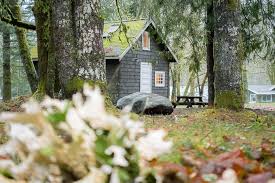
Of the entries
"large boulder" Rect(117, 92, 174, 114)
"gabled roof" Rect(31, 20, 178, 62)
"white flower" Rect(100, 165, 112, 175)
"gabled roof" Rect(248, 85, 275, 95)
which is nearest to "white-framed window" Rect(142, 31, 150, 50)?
"gabled roof" Rect(31, 20, 178, 62)

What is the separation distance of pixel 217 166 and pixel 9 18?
1487 centimetres

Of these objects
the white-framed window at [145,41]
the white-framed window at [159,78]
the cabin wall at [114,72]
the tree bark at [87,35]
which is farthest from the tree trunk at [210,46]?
the white-framed window at [159,78]

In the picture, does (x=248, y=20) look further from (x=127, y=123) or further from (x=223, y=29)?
(x=127, y=123)

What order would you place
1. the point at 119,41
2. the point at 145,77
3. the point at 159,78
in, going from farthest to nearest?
the point at 159,78 → the point at 145,77 → the point at 119,41

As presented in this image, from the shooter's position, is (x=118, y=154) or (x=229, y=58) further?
(x=229, y=58)

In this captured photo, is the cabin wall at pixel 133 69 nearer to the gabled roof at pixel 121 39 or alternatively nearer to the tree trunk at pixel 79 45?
the gabled roof at pixel 121 39

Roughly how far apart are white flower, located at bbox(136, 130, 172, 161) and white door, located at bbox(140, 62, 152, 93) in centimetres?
2659

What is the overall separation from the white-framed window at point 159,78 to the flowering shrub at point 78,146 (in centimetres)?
2810

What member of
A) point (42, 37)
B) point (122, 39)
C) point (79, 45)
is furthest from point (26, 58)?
point (79, 45)

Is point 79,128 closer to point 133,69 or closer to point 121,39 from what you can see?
point 121,39

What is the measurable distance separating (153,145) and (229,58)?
890 centimetres

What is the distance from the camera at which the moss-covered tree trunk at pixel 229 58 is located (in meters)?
10.4

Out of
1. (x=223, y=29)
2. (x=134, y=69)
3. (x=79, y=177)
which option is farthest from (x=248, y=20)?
(x=79, y=177)

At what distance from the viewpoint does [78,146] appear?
161 cm
